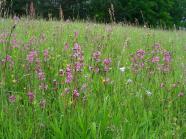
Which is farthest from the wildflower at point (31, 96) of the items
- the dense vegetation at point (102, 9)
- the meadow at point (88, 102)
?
the dense vegetation at point (102, 9)

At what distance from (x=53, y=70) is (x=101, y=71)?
17.5 inches

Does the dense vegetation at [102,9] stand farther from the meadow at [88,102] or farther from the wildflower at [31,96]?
the wildflower at [31,96]

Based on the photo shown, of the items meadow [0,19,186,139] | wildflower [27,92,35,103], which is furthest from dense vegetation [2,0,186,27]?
wildflower [27,92,35,103]

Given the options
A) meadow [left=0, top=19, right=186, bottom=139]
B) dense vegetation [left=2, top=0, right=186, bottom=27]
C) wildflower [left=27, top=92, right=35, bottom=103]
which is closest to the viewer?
meadow [left=0, top=19, right=186, bottom=139]

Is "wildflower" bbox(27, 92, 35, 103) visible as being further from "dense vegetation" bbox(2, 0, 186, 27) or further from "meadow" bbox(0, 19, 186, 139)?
"dense vegetation" bbox(2, 0, 186, 27)

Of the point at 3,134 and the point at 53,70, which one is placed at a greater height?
the point at 53,70

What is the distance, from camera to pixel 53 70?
3.04 meters

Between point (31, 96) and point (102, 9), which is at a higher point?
point (102, 9)

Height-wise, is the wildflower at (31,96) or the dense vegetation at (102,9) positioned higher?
the dense vegetation at (102,9)

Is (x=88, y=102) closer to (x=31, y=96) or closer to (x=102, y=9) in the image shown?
(x=31, y=96)

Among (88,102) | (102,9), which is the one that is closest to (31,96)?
(88,102)

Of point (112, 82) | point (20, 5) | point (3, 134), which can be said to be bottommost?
point (3, 134)

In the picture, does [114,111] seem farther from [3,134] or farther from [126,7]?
[126,7]

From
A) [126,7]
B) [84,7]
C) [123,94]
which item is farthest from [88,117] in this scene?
[126,7]
